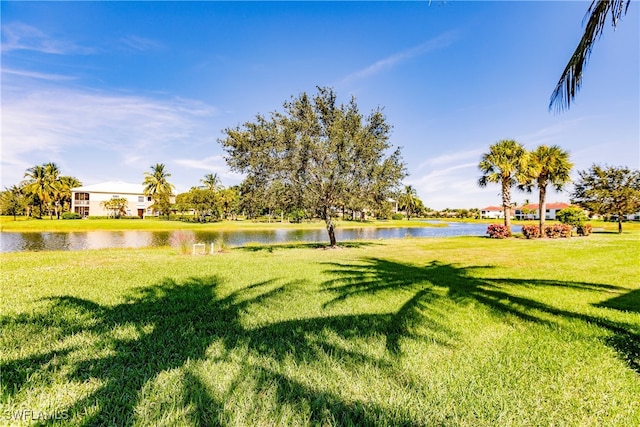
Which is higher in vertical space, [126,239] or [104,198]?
[104,198]

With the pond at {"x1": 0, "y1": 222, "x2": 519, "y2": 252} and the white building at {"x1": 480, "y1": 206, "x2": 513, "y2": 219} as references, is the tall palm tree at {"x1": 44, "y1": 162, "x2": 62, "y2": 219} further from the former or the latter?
the white building at {"x1": 480, "y1": 206, "x2": 513, "y2": 219}

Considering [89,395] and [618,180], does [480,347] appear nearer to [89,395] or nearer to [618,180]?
[89,395]

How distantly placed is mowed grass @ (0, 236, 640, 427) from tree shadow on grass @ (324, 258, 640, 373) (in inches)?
2.0

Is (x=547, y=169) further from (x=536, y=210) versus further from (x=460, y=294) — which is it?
(x=536, y=210)

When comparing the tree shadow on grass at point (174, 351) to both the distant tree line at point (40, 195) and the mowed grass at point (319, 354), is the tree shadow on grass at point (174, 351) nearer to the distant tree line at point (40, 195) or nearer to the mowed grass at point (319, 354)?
the mowed grass at point (319, 354)

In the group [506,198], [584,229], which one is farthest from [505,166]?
[584,229]

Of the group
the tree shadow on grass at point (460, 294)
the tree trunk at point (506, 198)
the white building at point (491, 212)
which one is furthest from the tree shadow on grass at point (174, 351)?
the white building at point (491, 212)

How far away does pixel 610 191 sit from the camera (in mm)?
31891

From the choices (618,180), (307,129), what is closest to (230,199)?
(307,129)

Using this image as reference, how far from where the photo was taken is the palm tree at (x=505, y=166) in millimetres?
28641

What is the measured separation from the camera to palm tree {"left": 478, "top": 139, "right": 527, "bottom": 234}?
1128 inches

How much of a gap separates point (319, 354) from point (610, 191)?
4235cm

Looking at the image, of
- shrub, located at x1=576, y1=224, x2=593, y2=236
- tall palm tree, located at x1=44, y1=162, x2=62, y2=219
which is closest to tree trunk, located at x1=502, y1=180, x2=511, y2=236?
shrub, located at x1=576, y1=224, x2=593, y2=236

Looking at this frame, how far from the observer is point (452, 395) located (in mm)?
2969
